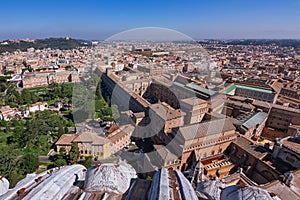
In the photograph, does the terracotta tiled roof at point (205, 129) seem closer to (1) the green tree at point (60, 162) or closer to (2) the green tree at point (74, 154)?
(2) the green tree at point (74, 154)

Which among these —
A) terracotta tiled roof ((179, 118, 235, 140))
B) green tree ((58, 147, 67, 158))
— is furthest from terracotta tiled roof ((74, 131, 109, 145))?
terracotta tiled roof ((179, 118, 235, 140))

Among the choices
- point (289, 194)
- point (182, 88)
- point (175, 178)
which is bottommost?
point (289, 194)

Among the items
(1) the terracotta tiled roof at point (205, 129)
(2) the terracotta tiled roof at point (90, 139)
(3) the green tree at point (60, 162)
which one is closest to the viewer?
(1) the terracotta tiled roof at point (205, 129)

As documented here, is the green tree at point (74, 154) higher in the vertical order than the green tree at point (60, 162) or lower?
higher

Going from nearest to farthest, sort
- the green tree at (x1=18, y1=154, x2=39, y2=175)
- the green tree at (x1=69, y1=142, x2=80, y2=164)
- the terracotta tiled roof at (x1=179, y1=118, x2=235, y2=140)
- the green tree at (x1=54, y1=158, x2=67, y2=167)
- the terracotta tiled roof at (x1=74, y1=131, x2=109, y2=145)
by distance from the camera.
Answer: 1. the terracotta tiled roof at (x1=179, y1=118, x2=235, y2=140)
2. the green tree at (x1=18, y1=154, x2=39, y2=175)
3. the green tree at (x1=54, y1=158, x2=67, y2=167)
4. the green tree at (x1=69, y1=142, x2=80, y2=164)
5. the terracotta tiled roof at (x1=74, y1=131, x2=109, y2=145)

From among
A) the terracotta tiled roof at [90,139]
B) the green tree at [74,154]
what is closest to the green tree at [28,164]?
the green tree at [74,154]

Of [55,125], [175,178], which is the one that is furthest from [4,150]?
[175,178]

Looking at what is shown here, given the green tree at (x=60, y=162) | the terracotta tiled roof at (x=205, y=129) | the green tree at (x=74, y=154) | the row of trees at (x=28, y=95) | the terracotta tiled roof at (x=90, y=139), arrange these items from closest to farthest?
the terracotta tiled roof at (x=205, y=129) < the green tree at (x=60, y=162) < the green tree at (x=74, y=154) < the terracotta tiled roof at (x=90, y=139) < the row of trees at (x=28, y=95)

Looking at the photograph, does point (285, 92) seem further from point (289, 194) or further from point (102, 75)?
point (102, 75)

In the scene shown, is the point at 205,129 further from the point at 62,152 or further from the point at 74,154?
the point at 62,152

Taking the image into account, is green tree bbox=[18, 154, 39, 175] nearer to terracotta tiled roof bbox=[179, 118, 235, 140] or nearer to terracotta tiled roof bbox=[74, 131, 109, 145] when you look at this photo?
terracotta tiled roof bbox=[74, 131, 109, 145]

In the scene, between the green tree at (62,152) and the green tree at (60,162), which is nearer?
the green tree at (60,162)
